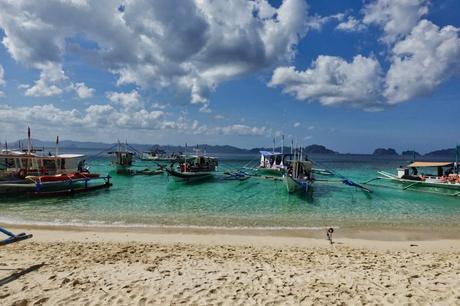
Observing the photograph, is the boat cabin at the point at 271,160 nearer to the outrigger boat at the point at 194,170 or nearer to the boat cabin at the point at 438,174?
the outrigger boat at the point at 194,170

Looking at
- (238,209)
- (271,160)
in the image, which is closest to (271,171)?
(271,160)

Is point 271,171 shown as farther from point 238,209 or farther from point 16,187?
point 16,187

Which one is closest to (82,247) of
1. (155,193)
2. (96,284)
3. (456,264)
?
(96,284)

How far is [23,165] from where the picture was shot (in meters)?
26.7

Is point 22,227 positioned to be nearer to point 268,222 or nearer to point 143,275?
point 143,275

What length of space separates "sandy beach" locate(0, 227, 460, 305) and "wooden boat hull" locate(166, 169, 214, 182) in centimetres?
2262

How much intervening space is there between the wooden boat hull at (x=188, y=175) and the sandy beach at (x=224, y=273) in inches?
891

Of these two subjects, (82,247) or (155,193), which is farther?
(155,193)

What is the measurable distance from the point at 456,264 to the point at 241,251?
6004 mm

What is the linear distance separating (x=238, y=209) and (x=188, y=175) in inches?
667

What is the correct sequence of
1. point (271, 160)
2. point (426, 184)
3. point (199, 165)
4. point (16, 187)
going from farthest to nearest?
1. point (271, 160)
2. point (199, 165)
3. point (426, 184)
4. point (16, 187)

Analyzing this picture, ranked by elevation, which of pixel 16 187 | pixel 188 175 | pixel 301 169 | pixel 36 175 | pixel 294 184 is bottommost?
pixel 16 187

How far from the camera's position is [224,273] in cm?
759

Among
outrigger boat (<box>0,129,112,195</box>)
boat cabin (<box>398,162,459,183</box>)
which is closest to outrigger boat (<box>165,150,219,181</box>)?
outrigger boat (<box>0,129,112,195</box>)
